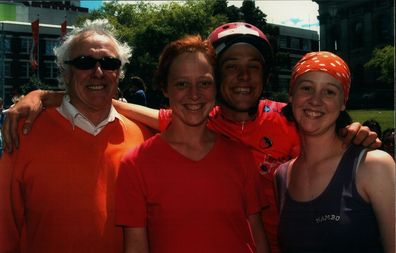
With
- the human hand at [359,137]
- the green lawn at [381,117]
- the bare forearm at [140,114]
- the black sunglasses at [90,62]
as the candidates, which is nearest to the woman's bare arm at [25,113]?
the black sunglasses at [90,62]

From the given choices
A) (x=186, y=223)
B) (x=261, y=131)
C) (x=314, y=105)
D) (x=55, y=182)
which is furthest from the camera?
(x=261, y=131)

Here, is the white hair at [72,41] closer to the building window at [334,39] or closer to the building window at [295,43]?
the building window at [334,39]

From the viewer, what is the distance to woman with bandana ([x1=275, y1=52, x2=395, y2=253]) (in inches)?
102

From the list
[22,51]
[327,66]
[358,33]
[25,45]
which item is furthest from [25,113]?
[358,33]

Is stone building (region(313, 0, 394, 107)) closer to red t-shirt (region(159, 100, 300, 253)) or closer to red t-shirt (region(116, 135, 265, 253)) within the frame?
red t-shirt (region(159, 100, 300, 253))

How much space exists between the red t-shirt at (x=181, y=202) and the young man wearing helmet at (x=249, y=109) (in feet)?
1.86

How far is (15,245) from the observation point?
324cm

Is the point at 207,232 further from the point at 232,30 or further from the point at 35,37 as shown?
the point at 35,37

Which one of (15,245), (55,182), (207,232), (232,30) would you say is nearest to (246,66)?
(232,30)

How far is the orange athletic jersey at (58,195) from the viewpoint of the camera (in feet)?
10.3

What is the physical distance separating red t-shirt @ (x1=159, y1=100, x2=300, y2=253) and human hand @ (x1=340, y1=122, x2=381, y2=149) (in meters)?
0.57

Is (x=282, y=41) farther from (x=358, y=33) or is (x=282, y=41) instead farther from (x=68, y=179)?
(x=68, y=179)

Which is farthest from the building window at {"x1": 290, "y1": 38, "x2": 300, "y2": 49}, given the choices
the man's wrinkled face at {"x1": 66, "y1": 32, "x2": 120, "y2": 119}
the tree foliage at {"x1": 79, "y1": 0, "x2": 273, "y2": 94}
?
the man's wrinkled face at {"x1": 66, "y1": 32, "x2": 120, "y2": 119}

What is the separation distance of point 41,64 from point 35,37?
1044 inches
